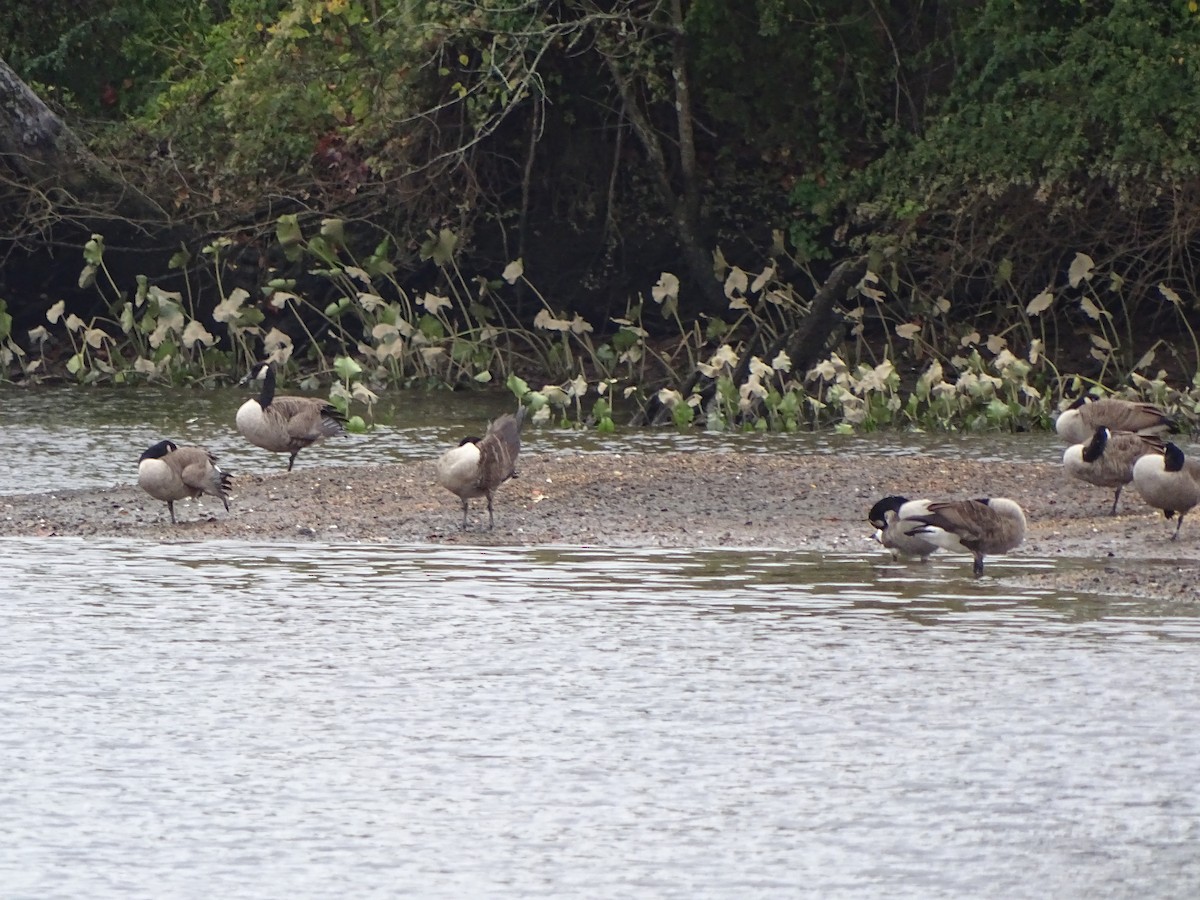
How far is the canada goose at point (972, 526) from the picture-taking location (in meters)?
12.1

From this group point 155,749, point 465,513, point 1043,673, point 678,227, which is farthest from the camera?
point 678,227

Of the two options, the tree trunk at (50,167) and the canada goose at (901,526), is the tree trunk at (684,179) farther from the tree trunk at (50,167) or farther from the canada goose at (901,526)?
the canada goose at (901,526)

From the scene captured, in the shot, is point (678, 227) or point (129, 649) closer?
point (129, 649)

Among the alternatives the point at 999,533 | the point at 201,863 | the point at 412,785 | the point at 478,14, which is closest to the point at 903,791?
the point at 412,785

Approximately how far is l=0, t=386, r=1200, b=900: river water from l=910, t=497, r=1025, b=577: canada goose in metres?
0.25

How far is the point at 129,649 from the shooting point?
10117mm

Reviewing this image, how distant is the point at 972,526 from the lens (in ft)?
39.7

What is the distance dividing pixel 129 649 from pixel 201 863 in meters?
3.58

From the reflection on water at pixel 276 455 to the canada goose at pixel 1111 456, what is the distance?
4.26 meters

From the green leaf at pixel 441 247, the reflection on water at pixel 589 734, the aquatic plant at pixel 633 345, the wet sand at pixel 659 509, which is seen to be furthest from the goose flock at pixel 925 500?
the green leaf at pixel 441 247

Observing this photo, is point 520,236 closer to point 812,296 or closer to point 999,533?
point 812,296

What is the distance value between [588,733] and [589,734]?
0.05ft

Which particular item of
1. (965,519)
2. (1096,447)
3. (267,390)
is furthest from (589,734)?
(267,390)

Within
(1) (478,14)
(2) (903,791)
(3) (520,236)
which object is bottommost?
(2) (903,791)
